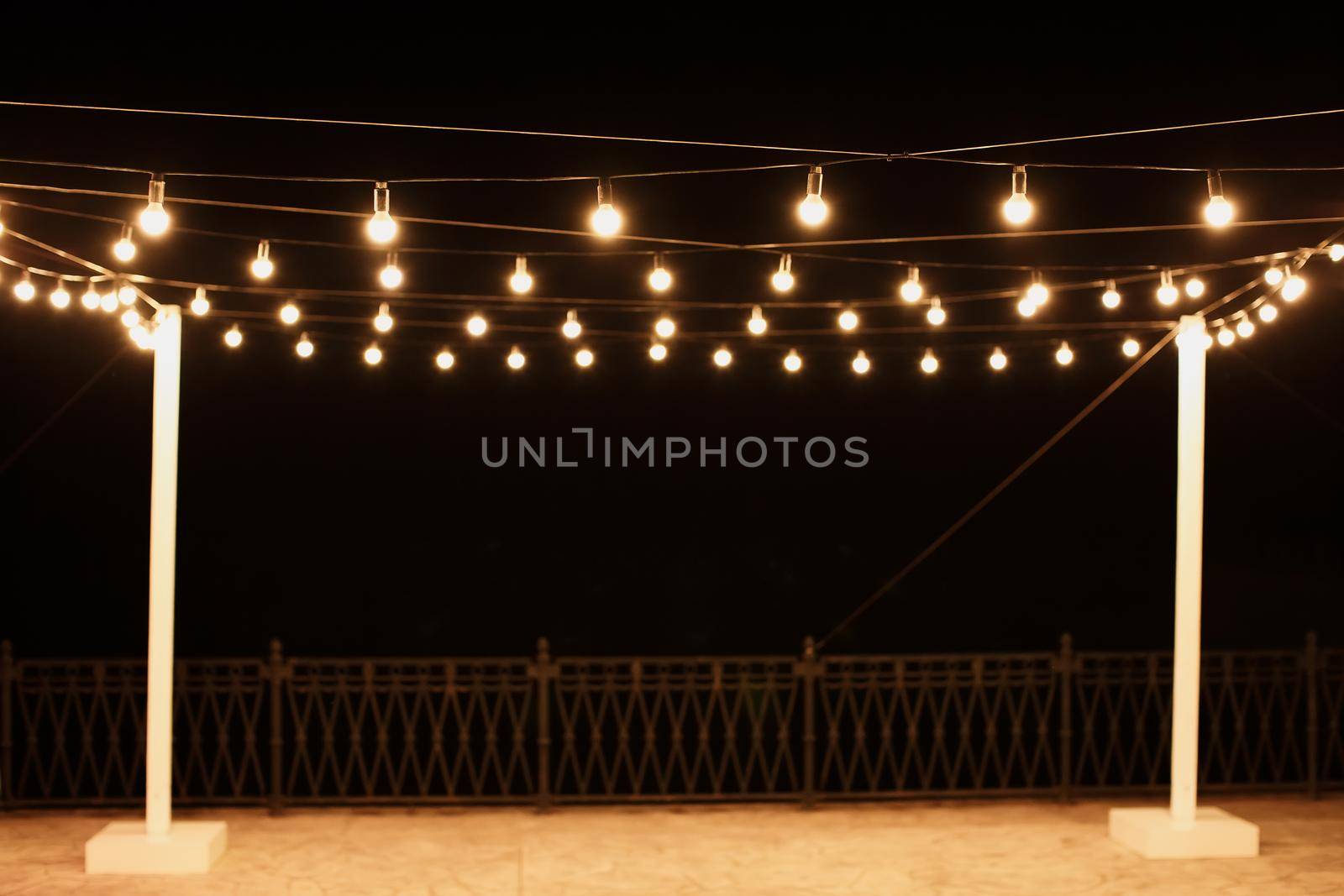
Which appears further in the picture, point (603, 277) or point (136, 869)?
point (603, 277)

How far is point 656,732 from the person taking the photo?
11750 mm

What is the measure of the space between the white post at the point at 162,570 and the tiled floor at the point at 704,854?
1.27ft

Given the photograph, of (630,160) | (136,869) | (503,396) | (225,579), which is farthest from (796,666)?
(225,579)

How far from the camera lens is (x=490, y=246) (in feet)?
32.5

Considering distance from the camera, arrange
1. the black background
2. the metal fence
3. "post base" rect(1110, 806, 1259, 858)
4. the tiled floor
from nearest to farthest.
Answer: the tiled floor, "post base" rect(1110, 806, 1259, 858), the metal fence, the black background

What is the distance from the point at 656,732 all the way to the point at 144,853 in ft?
22.6

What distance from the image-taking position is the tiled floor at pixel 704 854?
5160 mm

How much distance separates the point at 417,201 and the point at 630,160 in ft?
5.75

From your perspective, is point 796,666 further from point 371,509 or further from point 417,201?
point 371,509

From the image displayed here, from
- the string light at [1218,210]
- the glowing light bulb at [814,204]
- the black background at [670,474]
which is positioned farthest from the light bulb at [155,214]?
the black background at [670,474]

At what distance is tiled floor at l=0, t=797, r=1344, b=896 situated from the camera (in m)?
5.16

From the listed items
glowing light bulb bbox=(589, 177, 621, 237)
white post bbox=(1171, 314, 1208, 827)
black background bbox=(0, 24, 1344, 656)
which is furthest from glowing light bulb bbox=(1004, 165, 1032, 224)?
black background bbox=(0, 24, 1344, 656)

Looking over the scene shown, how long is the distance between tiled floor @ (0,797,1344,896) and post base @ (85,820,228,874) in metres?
0.07

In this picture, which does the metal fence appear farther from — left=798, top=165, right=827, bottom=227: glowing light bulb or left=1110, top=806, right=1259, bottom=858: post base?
left=798, top=165, right=827, bottom=227: glowing light bulb
